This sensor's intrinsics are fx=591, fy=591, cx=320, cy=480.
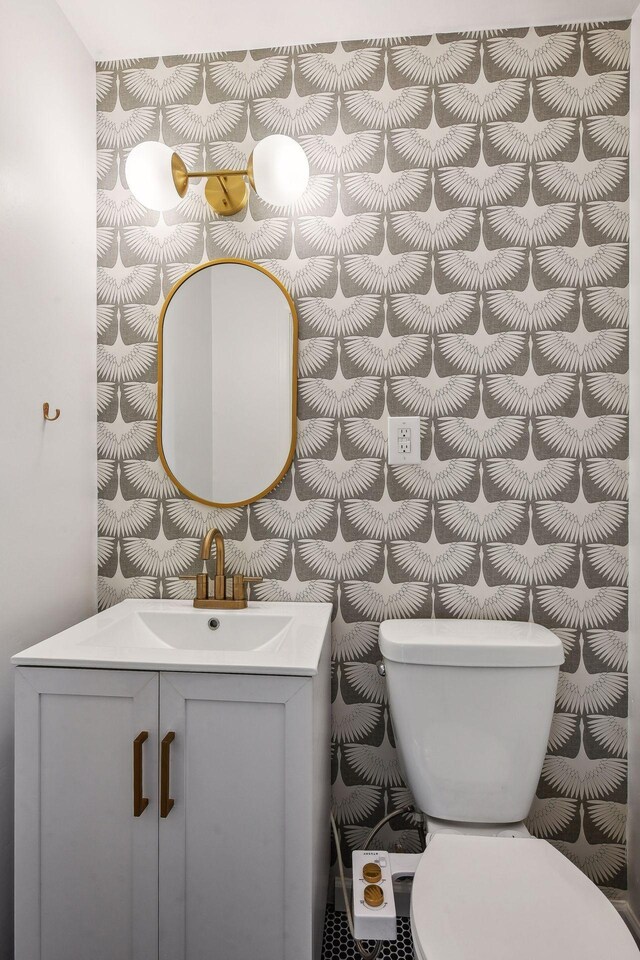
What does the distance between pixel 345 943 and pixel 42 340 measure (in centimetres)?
161

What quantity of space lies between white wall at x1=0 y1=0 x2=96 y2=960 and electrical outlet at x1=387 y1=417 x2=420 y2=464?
0.82 metres

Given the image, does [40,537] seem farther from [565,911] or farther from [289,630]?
[565,911]

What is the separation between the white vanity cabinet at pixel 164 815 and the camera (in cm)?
108

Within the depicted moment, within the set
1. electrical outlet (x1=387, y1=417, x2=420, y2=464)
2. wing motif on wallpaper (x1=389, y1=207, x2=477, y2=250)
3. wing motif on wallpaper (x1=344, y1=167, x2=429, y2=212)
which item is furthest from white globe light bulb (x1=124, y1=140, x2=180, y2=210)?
electrical outlet (x1=387, y1=417, x2=420, y2=464)

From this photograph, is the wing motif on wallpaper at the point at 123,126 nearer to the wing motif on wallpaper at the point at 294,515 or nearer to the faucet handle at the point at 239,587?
the wing motif on wallpaper at the point at 294,515

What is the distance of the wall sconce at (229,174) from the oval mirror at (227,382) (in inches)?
7.1

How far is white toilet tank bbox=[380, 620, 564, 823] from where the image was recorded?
1290 millimetres

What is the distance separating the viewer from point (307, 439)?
A: 1.58m

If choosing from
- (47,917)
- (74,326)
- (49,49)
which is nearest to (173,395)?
(74,326)

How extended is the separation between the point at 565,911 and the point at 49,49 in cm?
208

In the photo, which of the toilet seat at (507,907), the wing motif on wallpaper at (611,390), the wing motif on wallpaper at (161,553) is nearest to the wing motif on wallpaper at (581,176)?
the wing motif on wallpaper at (611,390)

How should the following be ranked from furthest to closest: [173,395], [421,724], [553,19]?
[173,395] < [553,19] < [421,724]

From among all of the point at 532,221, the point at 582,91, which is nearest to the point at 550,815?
the point at 532,221

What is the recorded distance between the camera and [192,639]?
4.81 ft
